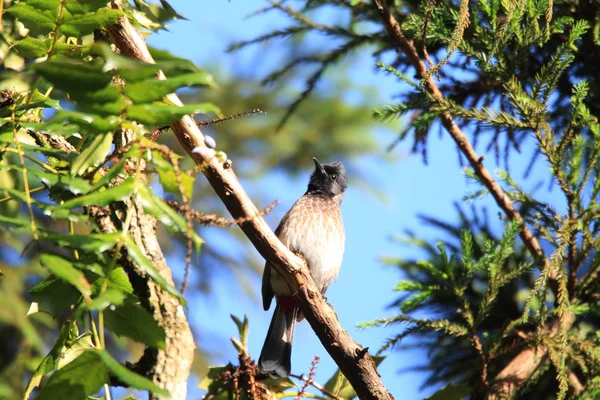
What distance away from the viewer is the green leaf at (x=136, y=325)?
1614 mm

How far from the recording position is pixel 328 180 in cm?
482

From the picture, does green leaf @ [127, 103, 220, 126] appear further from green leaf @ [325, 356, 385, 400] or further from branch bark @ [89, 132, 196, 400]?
green leaf @ [325, 356, 385, 400]

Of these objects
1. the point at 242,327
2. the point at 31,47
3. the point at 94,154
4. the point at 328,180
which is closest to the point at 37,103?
the point at 31,47

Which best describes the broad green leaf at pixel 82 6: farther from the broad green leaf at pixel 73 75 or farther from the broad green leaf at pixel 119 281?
the broad green leaf at pixel 119 281

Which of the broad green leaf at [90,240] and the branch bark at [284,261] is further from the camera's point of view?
the branch bark at [284,261]

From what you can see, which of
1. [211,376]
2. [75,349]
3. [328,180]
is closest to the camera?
[75,349]

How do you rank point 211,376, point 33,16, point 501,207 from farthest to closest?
point 501,207 → point 211,376 → point 33,16

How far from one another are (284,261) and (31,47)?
105 cm

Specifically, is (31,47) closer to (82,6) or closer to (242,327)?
(82,6)

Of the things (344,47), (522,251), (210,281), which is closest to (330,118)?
(210,281)

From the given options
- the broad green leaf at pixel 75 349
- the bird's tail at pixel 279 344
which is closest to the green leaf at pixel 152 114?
the broad green leaf at pixel 75 349

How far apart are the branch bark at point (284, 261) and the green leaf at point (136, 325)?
21.3 inches

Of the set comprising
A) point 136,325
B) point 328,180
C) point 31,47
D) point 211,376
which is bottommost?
point 136,325

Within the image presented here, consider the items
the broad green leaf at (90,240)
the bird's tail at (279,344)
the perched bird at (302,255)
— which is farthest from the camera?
the perched bird at (302,255)
